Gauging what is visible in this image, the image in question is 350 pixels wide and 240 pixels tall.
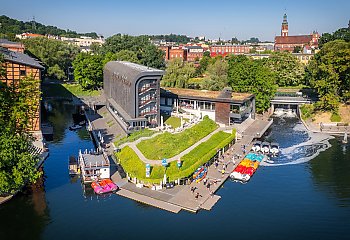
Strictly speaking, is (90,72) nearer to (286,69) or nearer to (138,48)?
(138,48)

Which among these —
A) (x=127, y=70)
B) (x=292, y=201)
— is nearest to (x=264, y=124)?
(x=127, y=70)

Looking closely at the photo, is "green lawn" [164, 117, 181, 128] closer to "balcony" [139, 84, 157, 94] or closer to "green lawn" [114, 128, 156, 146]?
"balcony" [139, 84, 157, 94]

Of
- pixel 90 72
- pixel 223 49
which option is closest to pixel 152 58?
pixel 90 72

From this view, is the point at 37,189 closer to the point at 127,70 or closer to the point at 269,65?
the point at 127,70

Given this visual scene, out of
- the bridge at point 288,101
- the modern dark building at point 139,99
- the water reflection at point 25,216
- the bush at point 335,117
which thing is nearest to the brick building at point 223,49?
the bridge at point 288,101

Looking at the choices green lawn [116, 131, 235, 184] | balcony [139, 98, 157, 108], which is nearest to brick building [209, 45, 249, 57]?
balcony [139, 98, 157, 108]
